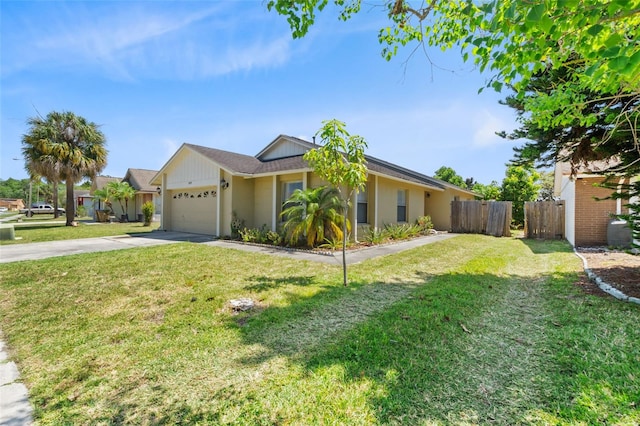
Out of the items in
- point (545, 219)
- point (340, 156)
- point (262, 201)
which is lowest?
point (545, 219)

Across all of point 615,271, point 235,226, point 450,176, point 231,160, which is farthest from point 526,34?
point 450,176

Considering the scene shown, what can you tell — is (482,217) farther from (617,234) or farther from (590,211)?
(617,234)

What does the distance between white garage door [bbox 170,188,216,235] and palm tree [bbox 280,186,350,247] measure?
19.3 feet

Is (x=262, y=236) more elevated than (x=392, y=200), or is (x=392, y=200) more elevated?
(x=392, y=200)

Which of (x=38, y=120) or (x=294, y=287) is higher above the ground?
(x=38, y=120)

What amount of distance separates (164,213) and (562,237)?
70.1ft

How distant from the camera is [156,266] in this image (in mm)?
7109

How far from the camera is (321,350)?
312 centimetres

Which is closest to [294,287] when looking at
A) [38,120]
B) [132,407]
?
[132,407]

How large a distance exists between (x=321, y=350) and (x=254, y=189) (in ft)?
36.3

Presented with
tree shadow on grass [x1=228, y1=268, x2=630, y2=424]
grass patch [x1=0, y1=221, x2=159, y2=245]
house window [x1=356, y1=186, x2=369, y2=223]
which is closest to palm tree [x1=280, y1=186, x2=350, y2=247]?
house window [x1=356, y1=186, x2=369, y2=223]

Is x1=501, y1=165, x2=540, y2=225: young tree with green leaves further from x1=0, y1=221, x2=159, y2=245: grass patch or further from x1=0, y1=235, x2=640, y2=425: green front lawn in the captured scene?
x1=0, y1=221, x2=159, y2=245: grass patch

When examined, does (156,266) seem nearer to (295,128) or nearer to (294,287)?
(294,287)

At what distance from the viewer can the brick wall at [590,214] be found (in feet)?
35.0
